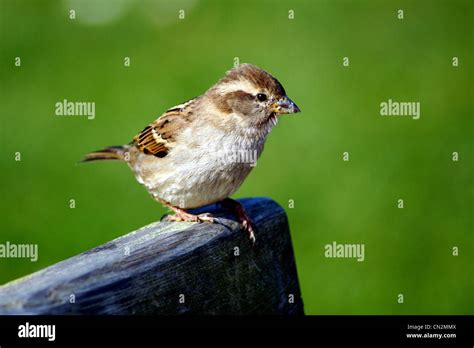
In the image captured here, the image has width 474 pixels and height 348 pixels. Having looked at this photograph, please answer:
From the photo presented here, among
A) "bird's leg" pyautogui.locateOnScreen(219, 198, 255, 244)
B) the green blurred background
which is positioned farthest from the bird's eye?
the green blurred background

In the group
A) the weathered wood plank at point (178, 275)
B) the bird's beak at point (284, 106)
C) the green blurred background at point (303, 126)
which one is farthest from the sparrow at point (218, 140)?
the green blurred background at point (303, 126)

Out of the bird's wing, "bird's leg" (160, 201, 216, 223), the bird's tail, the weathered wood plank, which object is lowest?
the weathered wood plank

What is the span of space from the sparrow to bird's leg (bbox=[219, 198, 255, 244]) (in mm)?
97

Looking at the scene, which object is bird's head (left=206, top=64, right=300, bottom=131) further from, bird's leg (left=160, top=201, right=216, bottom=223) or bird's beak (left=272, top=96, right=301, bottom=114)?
bird's leg (left=160, top=201, right=216, bottom=223)

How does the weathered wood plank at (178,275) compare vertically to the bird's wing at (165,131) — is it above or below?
below

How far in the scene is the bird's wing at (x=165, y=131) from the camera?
13.8 ft

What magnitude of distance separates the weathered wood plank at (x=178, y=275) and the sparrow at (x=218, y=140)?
464 millimetres

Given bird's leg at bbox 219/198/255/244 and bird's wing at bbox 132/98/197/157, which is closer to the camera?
bird's leg at bbox 219/198/255/244

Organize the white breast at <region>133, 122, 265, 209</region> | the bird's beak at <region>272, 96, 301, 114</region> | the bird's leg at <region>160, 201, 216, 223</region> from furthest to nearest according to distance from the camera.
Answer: the bird's beak at <region>272, 96, 301, 114</region> < the white breast at <region>133, 122, 265, 209</region> < the bird's leg at <region>160, 201, 216, 223</region>

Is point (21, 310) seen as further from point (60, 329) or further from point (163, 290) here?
point (163, 290)

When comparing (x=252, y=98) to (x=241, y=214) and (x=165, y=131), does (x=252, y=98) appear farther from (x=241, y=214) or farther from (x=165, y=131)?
(x=241, y=214)

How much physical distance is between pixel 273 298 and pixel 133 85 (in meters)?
4.91

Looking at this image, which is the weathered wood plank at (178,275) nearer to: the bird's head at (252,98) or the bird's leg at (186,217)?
the bird's leg at (186,217)

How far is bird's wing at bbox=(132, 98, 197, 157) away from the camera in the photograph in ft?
13.8
